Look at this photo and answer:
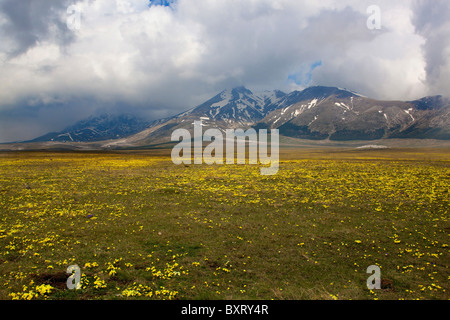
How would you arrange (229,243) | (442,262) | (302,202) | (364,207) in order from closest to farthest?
(442,262) → (229,243) → (364,207) → (302,202)

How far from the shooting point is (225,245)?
47.6ft

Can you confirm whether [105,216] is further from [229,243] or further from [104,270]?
[229,243]

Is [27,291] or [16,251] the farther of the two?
[16,251]

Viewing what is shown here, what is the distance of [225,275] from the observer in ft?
36.6

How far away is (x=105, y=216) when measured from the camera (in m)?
19.7

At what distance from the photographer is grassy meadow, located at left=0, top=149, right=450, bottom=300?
10086 mm

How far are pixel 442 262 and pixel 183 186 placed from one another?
26.6 meters

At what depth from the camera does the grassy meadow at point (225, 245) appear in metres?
10.1

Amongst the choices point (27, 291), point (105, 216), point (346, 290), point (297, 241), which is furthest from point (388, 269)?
point (105, 216)
